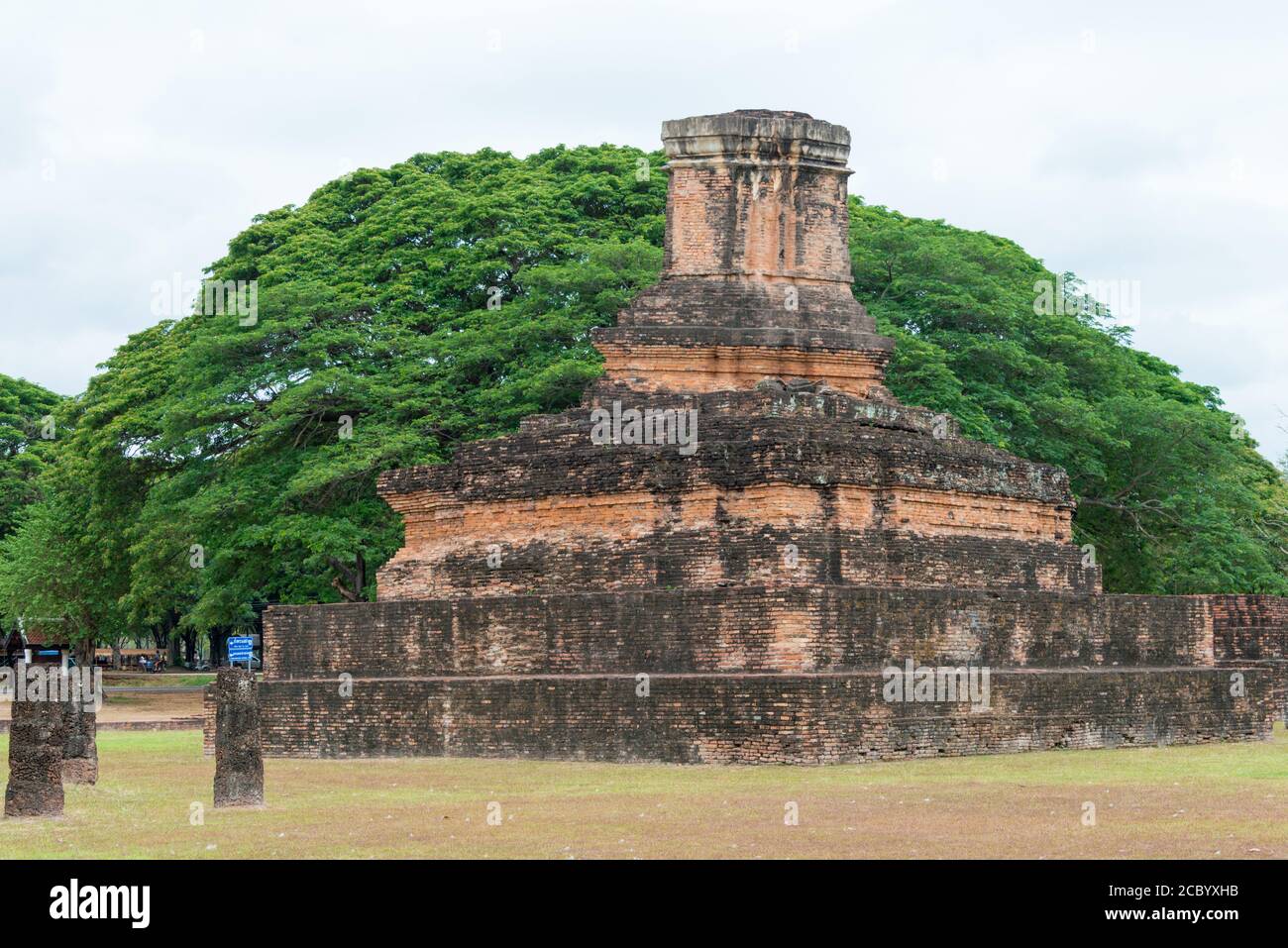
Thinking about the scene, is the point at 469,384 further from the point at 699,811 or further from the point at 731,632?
the point at 699,811

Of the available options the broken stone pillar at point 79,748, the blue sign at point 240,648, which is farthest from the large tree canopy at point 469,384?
the broken stone pillar at point 79,748

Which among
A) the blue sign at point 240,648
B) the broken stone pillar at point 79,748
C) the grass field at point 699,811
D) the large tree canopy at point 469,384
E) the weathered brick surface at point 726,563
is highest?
the large tree canopy at point 469,384

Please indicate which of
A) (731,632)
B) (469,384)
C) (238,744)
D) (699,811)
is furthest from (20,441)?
(699,811)

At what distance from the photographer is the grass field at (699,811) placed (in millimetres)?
14102

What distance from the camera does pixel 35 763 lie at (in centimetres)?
1625

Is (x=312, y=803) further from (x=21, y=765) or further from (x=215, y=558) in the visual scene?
(x=215, y=558)

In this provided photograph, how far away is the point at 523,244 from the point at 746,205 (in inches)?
448

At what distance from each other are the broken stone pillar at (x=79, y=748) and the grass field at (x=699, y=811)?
0.88 feet

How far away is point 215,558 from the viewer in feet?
123

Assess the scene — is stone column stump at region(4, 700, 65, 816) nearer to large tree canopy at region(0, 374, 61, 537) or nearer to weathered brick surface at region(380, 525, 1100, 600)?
weathered brick surface at region(380, 525, 1100, 600)

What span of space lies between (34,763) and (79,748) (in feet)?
11.9

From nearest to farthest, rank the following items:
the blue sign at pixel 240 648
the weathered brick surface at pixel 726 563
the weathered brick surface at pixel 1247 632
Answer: the weathered brick surface at pixel 726 563, the weathered brick surface at pixel 1247 632, the blue sign at pixel 240 648

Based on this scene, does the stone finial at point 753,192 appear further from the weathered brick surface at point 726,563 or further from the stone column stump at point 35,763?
the stone column stump at point 35,763

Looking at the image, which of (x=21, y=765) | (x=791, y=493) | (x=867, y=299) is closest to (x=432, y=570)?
(x=791, y=493)
